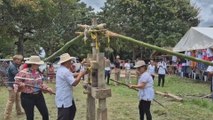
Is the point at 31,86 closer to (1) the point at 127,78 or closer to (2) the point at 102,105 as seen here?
Answer: (2) the point at 102,105

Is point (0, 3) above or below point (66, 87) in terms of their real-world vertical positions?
above

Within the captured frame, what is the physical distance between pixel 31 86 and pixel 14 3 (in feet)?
61.3

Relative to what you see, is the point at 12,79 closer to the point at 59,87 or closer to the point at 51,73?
the point at 59,87

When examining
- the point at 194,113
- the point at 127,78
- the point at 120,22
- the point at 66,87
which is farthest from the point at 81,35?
the point at 120,22

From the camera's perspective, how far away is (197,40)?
83.2 ft

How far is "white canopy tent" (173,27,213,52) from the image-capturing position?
78.5 ft

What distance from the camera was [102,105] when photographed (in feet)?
23.9

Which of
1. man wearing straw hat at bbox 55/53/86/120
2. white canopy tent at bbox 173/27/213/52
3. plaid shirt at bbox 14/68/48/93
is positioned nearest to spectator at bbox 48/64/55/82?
white canopy tent at bbox 173/27/213/52

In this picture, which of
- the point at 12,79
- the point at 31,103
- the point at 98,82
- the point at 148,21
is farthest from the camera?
the point at 148,21

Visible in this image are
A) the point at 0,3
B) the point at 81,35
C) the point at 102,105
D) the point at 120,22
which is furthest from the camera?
the point at 120,22

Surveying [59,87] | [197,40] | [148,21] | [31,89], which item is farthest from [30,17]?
[59,87]

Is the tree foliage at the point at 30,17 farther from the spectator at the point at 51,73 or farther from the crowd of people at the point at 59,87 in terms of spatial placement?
the crowd of people at the point at 59,87

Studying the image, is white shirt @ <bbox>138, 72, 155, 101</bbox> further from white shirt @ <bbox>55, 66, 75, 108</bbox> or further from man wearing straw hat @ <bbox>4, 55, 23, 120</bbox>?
man wearing straw hat @ <bbox>4, 55, 23, 120</bbox>

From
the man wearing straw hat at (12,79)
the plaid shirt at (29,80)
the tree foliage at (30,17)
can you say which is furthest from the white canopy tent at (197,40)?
the plaid shirt at (29,80)
